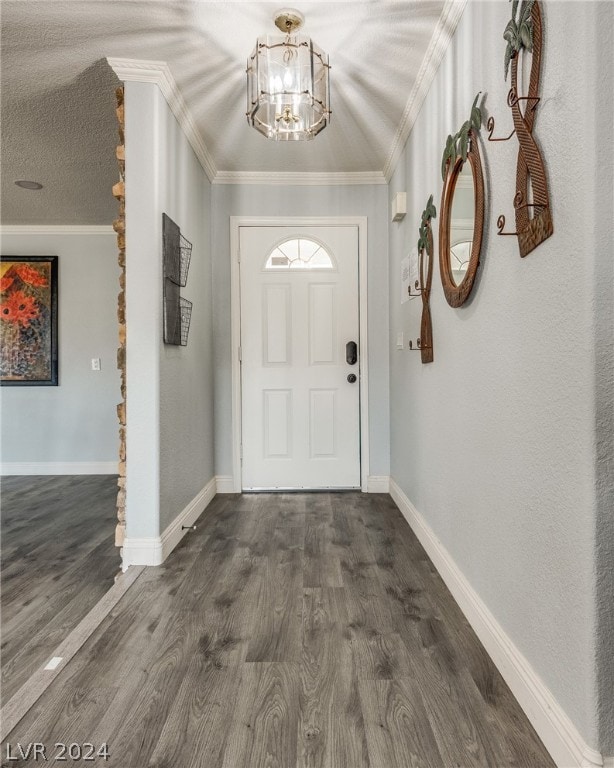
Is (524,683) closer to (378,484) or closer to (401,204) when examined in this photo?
(378,484)

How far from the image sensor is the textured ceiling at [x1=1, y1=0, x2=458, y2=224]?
1914 millimetres

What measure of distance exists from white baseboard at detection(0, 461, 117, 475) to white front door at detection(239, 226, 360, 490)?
1813 mm

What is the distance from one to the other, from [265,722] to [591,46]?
70.3 inches

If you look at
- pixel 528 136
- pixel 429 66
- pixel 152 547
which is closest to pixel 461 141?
pixel 528 136

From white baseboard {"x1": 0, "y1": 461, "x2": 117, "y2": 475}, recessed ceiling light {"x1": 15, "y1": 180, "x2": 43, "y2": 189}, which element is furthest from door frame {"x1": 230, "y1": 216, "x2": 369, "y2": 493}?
white baseboard {"x1": 0, "y1": 461, "x2": 117, "y2": 475}

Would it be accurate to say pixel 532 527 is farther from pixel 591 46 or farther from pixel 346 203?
pixel 346 203

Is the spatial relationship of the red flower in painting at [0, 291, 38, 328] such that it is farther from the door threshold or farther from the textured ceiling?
the door threshold

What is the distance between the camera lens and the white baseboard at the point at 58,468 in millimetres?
4469

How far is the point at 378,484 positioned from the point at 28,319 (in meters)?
3.67

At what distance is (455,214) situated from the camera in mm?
1883

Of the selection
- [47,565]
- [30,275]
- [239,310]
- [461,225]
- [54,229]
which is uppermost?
[54,229]

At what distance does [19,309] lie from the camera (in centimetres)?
446

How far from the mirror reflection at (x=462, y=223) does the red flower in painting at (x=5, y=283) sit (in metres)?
4.31

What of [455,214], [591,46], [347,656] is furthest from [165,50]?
[347,656]
